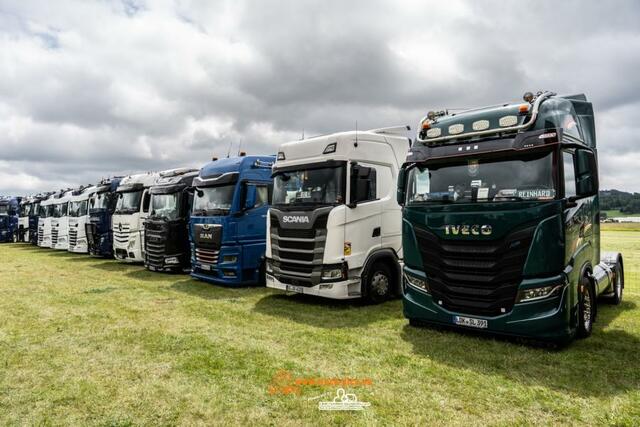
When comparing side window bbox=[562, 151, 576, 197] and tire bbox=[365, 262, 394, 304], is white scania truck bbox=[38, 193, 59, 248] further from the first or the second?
side window bbox=[562, 151, 576, 197]

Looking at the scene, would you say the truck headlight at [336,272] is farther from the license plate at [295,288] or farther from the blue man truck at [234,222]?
the blue man truck at [234,222]

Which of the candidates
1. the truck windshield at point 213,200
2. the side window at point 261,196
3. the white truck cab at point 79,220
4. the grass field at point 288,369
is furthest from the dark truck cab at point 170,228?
the white truck cab at point 79,220

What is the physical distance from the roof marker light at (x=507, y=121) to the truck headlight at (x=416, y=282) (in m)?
2.48

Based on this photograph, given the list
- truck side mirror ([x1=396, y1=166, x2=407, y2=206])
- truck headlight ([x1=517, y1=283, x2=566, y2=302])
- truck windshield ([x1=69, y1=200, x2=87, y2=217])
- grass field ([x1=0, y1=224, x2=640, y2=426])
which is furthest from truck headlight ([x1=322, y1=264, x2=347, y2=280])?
truck windshield ([x1=69, y1=200, x2=87, y2=217])

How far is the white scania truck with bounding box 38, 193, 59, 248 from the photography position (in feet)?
87.9

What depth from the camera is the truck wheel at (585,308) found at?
6.26 metres

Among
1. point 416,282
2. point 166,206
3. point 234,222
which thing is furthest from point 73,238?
point 416,282

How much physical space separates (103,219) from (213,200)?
970cm

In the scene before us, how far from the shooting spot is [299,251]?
8.95 metres

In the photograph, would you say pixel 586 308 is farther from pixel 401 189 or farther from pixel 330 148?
pixel 330 148

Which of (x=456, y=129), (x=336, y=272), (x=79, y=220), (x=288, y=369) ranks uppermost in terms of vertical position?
(x=456, y=129)

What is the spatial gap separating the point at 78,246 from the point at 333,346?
19.7 m

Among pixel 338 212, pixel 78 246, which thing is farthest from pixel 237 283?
pixel 78 246

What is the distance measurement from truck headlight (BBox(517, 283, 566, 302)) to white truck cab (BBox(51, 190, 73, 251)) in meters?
24.3
